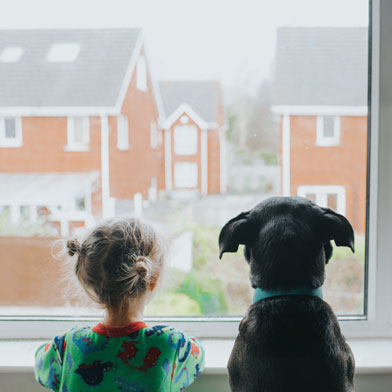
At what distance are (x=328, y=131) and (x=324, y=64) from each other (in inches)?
6.9

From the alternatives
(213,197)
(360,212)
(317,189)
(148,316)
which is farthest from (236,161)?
(148,316)

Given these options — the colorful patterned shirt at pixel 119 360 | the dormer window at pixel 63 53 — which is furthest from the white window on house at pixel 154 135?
the colorful patterned shirt at pixel 119 360

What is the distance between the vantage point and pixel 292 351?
1.02m

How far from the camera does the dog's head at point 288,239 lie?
1.08m

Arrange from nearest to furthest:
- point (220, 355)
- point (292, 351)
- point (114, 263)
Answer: point (292, 351) < point (114, 263) < point (220, 355)

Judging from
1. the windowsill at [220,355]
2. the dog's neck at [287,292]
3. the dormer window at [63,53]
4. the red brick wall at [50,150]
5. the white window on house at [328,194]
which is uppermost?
the dormer window at [63,53]

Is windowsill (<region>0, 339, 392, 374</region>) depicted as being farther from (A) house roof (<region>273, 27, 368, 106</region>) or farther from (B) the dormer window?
(B) the dormer window

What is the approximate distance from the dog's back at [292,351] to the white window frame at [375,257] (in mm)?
365

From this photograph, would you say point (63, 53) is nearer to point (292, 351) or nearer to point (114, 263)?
point (114, 263)

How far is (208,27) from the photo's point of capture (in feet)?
4.56

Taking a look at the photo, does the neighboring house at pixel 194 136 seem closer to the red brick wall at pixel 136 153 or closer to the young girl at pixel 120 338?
the red brick wall at pixel 136 153

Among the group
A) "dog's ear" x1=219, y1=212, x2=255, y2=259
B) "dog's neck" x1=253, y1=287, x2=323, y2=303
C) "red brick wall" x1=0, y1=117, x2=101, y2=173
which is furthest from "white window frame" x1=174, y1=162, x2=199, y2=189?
"dog's neck" x1=253, y1=287, x2=323, y2=303

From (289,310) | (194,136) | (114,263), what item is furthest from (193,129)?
(289,310)

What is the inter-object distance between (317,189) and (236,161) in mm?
230
